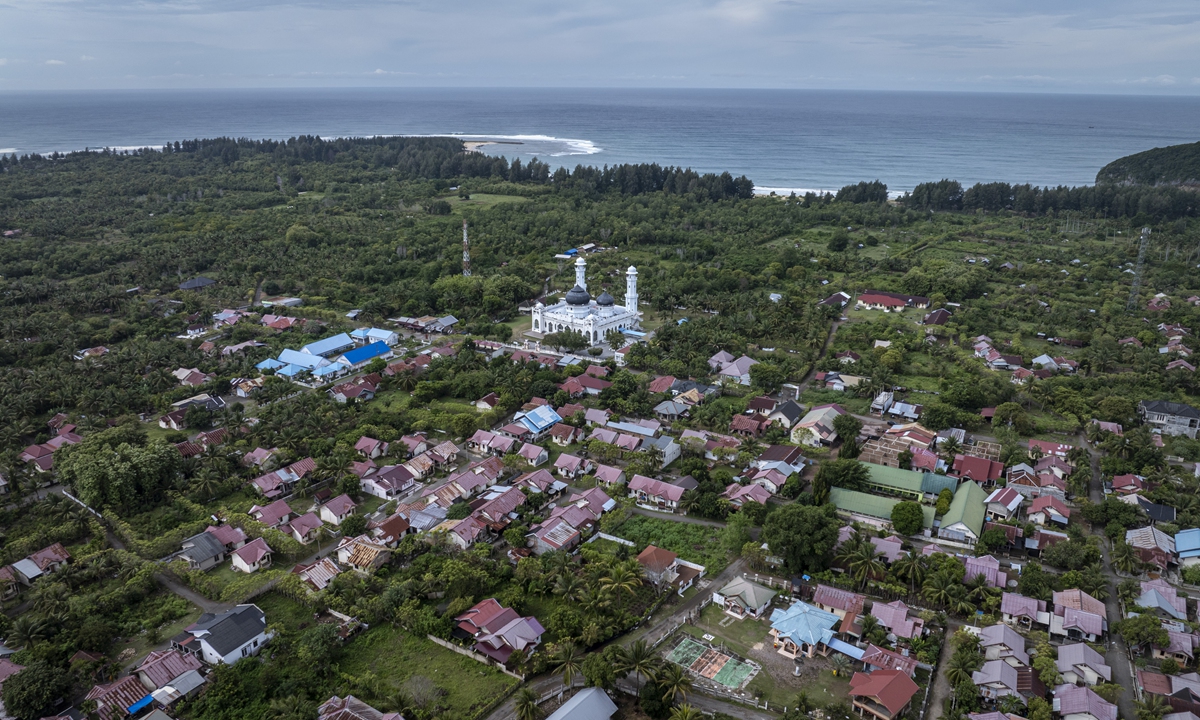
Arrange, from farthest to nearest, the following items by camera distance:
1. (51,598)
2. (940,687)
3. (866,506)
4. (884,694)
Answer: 1. (866,506)
2. (51,598)
3. (940,687)
4. (884,694)

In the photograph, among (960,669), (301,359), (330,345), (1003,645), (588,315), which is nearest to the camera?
(960,669)

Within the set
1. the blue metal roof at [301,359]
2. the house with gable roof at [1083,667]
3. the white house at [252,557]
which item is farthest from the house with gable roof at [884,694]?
the blue metal roof at [301,359]

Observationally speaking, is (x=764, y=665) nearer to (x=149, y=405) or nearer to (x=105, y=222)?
(x=149, y=405)

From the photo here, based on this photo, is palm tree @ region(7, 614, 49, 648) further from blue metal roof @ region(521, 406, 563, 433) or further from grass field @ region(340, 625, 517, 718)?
blue metal roof @ region(521, 406, 563, 433)

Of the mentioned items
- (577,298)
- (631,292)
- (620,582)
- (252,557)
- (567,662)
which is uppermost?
(631,292)

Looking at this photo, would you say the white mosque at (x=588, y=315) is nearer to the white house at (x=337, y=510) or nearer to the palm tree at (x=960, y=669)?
the white house at (x=337, y=510)

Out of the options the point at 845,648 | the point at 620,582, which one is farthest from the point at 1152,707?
the point at 620,582

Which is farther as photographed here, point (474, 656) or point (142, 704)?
point (474, 656)

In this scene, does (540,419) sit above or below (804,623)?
above

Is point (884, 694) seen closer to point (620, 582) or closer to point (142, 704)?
point (620, 582)
